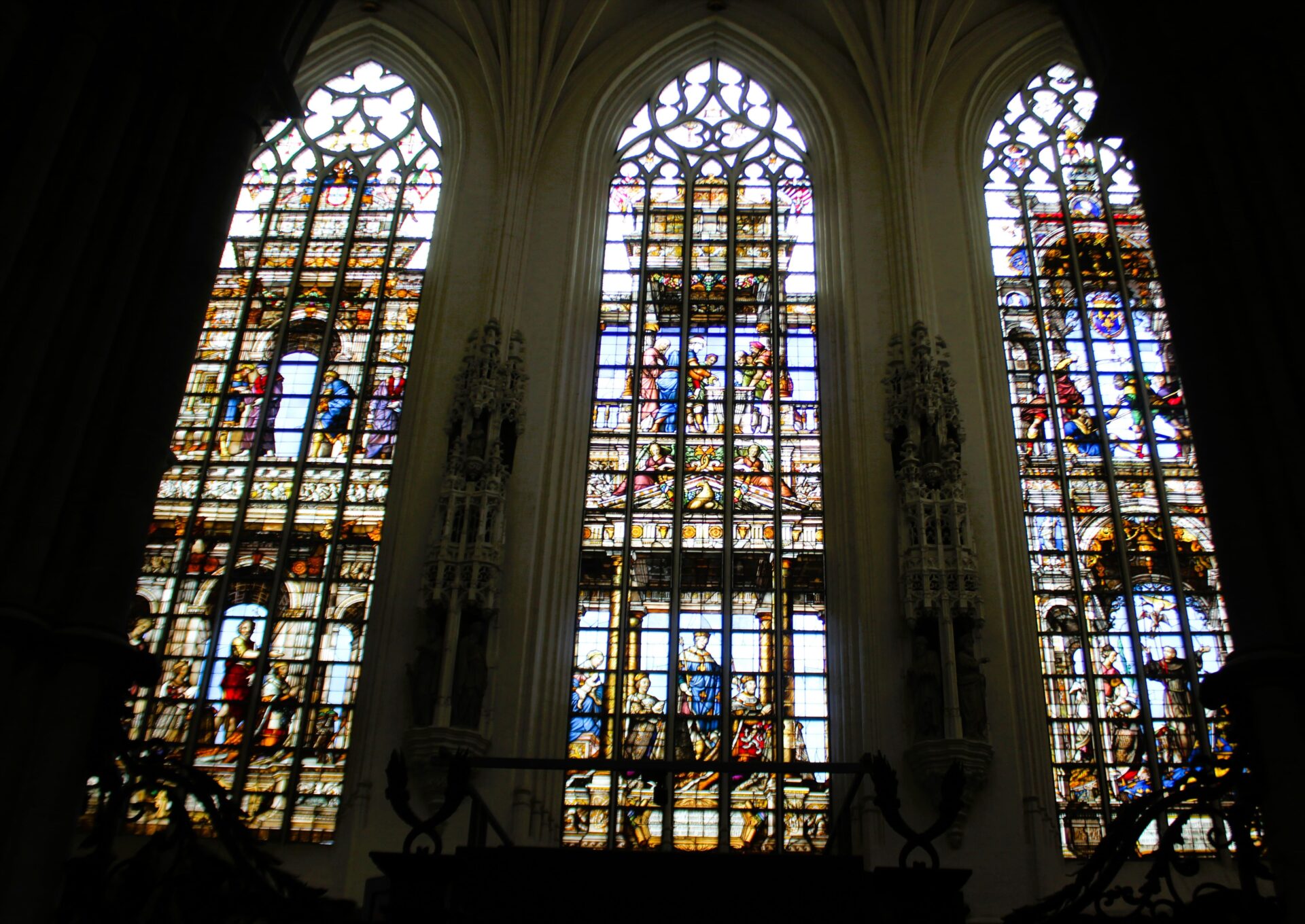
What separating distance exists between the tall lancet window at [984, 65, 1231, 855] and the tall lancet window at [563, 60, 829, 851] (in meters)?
2.17

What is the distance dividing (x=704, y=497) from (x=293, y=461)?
417 cm

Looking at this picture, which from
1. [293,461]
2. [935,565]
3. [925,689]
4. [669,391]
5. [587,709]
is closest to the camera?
[925,689]

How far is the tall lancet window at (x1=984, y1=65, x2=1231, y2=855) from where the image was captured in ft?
38.2

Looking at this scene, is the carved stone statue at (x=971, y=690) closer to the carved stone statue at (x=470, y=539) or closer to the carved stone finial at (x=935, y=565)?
the carved stone finial at (x=935, y=565)

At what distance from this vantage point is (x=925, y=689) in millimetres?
11219

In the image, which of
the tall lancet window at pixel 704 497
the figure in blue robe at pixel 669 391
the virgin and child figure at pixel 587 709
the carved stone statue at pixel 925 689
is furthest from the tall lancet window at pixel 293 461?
the carved stone statue at pixel 925 689

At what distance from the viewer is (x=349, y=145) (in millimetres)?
15773

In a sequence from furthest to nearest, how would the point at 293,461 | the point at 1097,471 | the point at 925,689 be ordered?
the point at 293,461 < the point at 1097,471 < the point at 925,689

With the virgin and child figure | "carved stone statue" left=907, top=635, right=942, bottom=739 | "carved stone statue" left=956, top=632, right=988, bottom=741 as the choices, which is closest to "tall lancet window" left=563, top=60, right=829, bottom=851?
the virgin and child figure

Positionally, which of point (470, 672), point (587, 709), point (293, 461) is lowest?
point (587, 709)

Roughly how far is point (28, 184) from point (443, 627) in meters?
5.88

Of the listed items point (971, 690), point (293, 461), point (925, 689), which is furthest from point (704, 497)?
point (293, 461)

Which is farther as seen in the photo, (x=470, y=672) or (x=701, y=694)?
(x=701, y=694)

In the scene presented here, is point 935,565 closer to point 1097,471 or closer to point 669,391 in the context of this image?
point 1097,471
